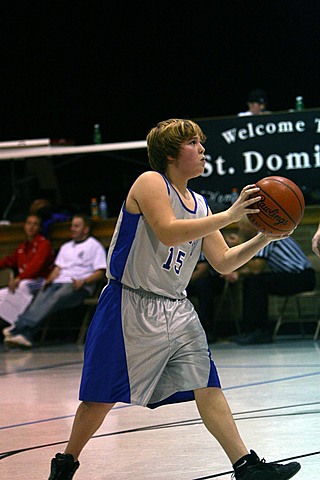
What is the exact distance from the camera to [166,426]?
509cm

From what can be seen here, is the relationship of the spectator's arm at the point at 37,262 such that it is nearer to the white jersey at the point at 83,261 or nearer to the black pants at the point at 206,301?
the white jersey at the point at 83,261

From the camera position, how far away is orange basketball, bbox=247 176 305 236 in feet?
12.0

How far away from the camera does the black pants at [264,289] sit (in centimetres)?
925

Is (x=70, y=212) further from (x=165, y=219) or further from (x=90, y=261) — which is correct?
(x=165, y=219)

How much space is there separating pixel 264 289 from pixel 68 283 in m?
2.13

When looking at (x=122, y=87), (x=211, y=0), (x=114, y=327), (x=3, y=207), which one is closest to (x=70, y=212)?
(x=3, y=207)

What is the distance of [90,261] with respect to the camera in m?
10.2

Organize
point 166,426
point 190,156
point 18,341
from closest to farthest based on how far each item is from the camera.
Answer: point 190,156, point 166,426, point 18,341

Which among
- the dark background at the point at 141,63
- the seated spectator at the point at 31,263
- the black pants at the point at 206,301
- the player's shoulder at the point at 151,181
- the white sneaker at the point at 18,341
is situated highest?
the dark background at the point at 141,63

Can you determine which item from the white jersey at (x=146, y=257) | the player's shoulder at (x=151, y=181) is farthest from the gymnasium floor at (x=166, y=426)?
the player's shoulder at (x=151, y=181)

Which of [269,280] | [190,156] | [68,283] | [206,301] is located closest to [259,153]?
[269,280]

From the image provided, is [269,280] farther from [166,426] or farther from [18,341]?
[166,426]

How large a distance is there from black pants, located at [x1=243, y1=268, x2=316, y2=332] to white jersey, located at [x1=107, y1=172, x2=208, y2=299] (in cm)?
558

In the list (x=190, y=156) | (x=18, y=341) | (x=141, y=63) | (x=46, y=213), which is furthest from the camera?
(x=141, y=63)
